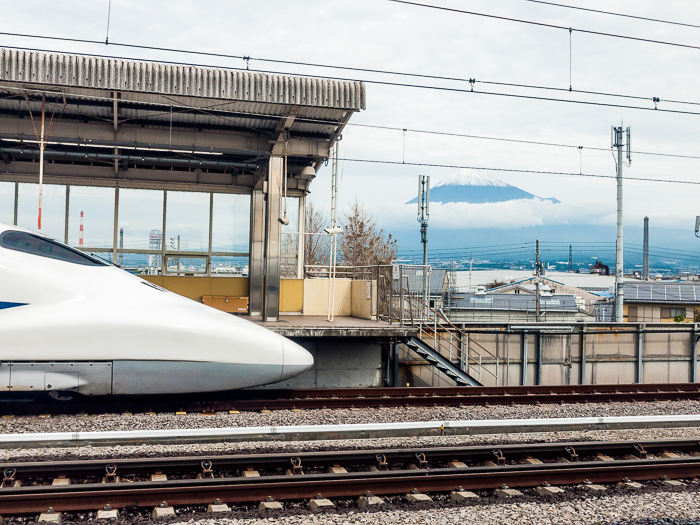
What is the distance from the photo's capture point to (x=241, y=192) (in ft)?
54.4

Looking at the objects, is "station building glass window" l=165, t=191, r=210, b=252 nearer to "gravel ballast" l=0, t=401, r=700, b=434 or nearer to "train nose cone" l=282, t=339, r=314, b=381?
"train nose cone" l=282, t=339, r=314, b=381

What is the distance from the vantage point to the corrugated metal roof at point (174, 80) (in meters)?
11.0

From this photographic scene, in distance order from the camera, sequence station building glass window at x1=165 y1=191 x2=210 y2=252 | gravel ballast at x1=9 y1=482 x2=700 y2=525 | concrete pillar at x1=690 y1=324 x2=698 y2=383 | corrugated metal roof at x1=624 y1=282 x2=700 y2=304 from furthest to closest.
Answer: corrugated metal roof at x1=624 y1=282 x2=700 y2=304
concrete pillar at x1=690 y1=324 x2=698 y2=383
station building glass window at x1=165 y1=191 x2=210 y2=252
gravel ballast at x1=9 y1=482 x2=700 y2=525

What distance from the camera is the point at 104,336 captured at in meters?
8.10

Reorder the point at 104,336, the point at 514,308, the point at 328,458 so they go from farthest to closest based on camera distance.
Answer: the point at 514,308 < the point at 104,336 < the point at 328,458

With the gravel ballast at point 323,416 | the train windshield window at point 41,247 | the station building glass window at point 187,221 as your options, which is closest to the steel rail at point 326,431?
the gravel ballast at point 323,416

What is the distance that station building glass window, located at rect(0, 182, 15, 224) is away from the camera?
15039 millimetres

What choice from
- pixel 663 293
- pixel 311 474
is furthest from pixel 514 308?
pixel 311 474

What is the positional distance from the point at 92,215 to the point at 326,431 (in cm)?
1074

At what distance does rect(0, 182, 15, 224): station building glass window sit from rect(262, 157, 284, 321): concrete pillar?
21.7ft

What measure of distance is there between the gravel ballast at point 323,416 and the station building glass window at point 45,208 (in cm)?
819

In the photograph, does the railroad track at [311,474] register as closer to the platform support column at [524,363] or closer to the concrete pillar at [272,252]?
the concrete pillar at [272,252]

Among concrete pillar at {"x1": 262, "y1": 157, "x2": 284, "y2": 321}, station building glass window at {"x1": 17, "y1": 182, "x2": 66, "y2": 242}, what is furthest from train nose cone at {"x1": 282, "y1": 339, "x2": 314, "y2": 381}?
station building glass window at {"x1": 17, "y1": 182, "x2": 66, "y2": 242}

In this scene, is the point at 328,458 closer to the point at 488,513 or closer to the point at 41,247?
the point at 488,513
